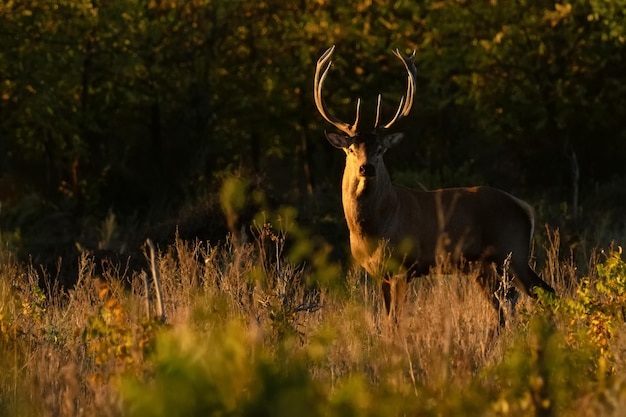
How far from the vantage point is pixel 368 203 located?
31.9 feet

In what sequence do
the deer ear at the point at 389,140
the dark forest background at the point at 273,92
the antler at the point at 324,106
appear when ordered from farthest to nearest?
the dark forest background at the point at 273,92 < the antler at the point at 324,106 < the deer ear at the point at 389,140

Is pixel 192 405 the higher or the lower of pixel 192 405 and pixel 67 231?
the higher

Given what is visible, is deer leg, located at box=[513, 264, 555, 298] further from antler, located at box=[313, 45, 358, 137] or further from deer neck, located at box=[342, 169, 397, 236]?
antler, located at box=[313, 45, 358, 137]

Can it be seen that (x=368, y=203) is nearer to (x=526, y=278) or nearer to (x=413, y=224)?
(x=413, y=224)

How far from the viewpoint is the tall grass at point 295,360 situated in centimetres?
411

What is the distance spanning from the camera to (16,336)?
284 inches

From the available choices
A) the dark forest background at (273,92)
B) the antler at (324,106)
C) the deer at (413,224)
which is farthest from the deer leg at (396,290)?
the dark forest background at (273,92)

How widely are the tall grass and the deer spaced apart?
28.4 inches

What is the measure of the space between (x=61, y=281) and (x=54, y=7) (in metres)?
13.9

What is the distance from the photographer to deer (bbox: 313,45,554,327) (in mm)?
9539

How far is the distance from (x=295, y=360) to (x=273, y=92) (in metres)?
24.2

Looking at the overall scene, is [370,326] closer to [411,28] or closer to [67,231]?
[67,231]

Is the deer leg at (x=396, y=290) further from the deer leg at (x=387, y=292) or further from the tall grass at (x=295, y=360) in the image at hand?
the tall grass at (x=295, y=360)

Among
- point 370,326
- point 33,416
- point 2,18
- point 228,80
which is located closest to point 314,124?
point 228,80
